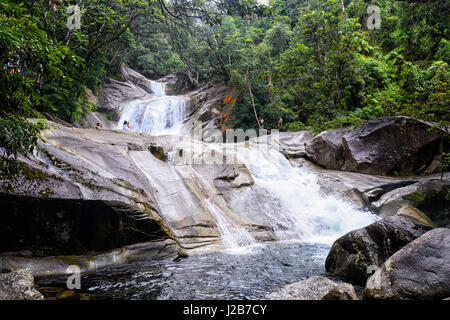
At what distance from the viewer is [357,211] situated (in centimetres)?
1132

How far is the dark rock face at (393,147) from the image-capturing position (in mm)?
12664

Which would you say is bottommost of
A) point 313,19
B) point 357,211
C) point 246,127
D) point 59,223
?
point 357,211

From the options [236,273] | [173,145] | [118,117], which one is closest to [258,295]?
[236,273]

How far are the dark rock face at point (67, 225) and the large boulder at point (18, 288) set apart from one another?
1391 millimetres

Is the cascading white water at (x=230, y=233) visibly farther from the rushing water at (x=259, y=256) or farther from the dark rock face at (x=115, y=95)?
the dark rock face at (x=115, y=95)

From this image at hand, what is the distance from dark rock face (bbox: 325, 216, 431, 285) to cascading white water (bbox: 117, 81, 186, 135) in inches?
808

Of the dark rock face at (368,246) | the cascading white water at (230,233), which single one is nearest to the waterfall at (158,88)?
the cascading white water at (230,233)

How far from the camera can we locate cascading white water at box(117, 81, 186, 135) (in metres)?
24.2

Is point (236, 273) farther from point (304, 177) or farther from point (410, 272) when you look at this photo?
point (304, 177)

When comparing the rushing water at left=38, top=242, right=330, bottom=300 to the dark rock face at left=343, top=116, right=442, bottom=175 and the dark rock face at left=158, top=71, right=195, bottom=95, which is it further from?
the dark rock face at left=158, top=71, right=195, bottom=95

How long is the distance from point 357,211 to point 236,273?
25.6ft

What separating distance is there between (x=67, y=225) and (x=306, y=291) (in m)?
4.67

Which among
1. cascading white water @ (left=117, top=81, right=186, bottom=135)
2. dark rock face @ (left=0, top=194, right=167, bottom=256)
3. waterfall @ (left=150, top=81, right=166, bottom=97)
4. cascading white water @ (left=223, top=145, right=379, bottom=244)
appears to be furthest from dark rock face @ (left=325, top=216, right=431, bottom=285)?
waterfall @ (left=150, top=81, right=166, bottom=97)

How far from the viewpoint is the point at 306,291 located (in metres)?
4.09
